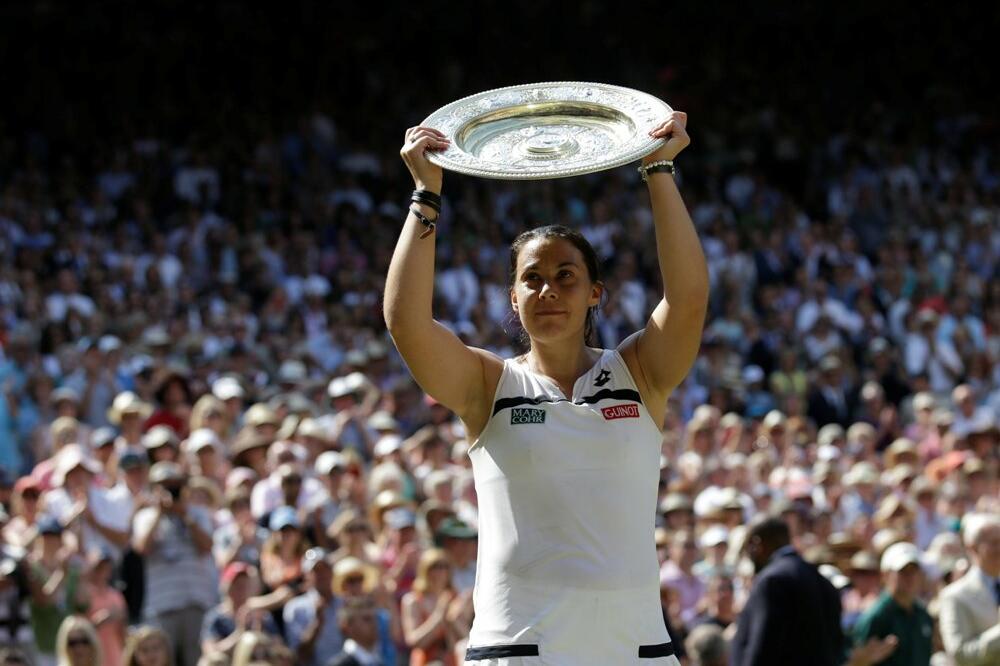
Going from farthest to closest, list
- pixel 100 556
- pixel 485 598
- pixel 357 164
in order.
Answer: pixel 357 164
pixel 100 556
pixel 485 598

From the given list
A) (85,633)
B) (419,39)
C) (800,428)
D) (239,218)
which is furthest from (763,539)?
(419,39)

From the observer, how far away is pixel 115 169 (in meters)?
18.2

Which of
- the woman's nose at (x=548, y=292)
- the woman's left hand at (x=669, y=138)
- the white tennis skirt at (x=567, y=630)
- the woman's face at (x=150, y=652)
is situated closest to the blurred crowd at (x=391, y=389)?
the woman's face at (x=150, y=652)

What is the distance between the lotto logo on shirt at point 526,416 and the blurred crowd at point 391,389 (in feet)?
1.76

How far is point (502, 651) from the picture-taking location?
160 inches

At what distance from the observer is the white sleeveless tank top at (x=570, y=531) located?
4.05 metres

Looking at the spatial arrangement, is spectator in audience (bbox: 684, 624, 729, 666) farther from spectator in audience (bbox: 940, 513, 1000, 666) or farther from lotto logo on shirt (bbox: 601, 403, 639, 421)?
lotto logo on shirt (bbox: 601, 403, 639, 421)

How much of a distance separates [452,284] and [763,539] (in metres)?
9.46

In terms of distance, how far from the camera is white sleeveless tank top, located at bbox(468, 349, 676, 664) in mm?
4051

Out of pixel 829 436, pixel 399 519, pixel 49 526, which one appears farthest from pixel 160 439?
pixel 829 436

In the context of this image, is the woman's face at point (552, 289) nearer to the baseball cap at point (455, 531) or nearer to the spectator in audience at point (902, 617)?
the spectator in audience at point (902, 617)

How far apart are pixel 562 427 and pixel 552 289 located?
355 mm

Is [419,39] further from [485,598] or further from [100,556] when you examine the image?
[485,598]

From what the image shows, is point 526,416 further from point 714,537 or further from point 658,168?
point 714,537
